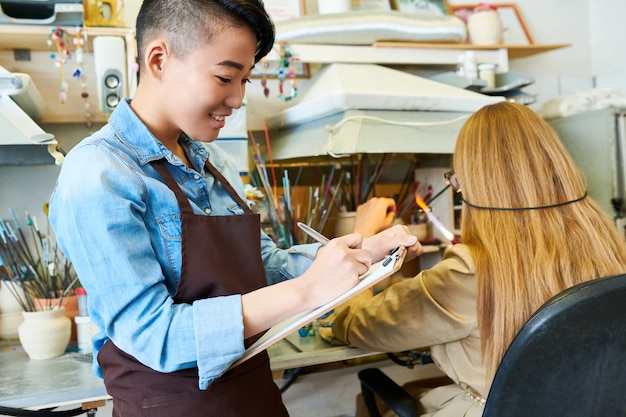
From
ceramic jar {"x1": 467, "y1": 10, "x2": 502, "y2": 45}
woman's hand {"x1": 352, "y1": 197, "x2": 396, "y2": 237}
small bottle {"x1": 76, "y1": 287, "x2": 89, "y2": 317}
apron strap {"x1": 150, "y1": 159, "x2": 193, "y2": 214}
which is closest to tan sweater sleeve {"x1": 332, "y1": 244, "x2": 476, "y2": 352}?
woman's hand {"x1": 352, "y1": 197, "x2": 396, "y2": 237}

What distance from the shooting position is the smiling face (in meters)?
0.88

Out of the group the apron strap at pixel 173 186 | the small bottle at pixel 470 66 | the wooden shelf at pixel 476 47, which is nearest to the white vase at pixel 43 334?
the apron strap at pixel 173 186

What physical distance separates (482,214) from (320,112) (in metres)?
0.76

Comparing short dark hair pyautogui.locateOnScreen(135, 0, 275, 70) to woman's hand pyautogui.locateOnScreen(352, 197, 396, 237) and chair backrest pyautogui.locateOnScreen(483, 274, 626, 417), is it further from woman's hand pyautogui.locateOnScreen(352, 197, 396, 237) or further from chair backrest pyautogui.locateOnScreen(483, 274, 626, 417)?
woman's hand pyautogui.locateOnScreen(352, 197, 396, 237)

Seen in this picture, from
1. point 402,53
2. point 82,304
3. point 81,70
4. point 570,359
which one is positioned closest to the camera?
point 570,359

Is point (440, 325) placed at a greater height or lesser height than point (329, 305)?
lesser

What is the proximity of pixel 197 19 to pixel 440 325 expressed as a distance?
0.87 m

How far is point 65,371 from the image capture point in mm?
1459

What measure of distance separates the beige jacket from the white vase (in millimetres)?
793

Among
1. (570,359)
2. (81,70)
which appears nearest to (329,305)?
(570,359)

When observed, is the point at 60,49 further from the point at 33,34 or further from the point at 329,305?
the point at 329,305

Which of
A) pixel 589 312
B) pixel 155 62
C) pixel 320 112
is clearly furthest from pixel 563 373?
pixel 320 112

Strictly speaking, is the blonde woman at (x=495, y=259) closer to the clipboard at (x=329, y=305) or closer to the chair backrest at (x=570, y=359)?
the chair backrest at (x=570, y=359)

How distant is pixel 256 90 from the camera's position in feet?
7.63
